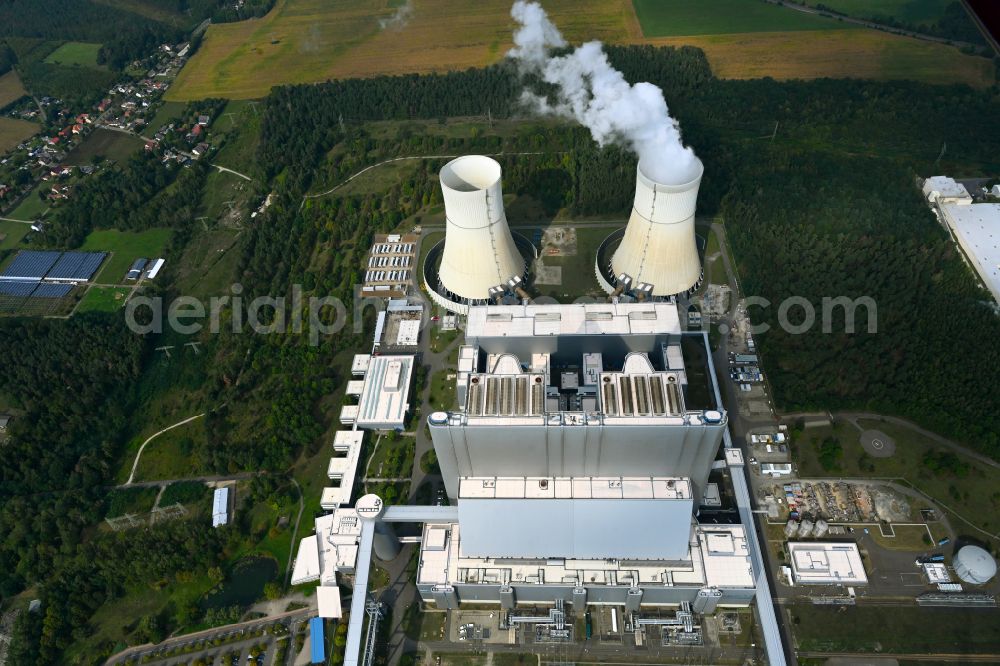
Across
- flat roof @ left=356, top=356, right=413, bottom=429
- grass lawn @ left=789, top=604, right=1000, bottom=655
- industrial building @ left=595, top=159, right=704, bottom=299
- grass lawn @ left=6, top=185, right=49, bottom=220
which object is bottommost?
grass lawn @ left=789, top=604, right=1000, bottom=655

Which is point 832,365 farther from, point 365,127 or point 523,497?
point 365,127

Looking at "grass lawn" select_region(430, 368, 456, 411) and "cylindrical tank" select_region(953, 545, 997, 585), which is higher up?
"grass lawn" select_region(430, 368, 456, 411)

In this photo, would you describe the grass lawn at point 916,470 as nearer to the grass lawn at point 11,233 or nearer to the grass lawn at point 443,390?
the grass lawn at point 443,390

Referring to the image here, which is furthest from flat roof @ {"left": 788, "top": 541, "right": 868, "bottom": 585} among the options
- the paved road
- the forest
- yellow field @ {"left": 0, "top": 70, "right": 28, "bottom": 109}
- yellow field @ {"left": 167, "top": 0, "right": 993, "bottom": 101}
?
yellow field @ {"left": 0, "top": 70, "right": 28, "bottom": 109}

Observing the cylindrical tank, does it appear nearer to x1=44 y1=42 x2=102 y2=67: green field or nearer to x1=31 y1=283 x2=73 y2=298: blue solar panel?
x1=31 y1=283 x2=73 y2=298: blue solar panel

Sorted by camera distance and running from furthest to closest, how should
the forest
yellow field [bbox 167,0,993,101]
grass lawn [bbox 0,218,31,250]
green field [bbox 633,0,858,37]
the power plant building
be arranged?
green field [bbox 633,0,858,37], yellow field [bbox 167,0,993,101], grass lawn [bbox 0,218,31,250], the forest, the power plant building

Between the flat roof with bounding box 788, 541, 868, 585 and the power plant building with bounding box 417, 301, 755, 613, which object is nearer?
the power plant building with bounding box 417, 301, 755, 613

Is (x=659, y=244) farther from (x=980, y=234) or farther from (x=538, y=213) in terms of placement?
(x=980, y=234)

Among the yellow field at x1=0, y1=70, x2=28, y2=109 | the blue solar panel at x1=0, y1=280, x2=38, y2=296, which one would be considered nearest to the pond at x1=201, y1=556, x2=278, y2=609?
the blue solar panel at x1=0, y1=280, x2=38, y2=296

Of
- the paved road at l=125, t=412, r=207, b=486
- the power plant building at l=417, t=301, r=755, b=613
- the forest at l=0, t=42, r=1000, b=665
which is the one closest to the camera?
the power plant building at l=417, t=301, r=755, b=613

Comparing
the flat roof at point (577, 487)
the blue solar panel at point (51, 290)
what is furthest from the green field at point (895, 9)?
the blue solar panel at point (51, 290)
